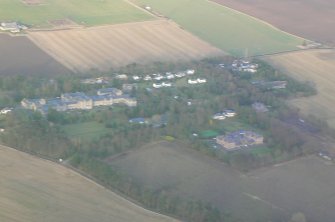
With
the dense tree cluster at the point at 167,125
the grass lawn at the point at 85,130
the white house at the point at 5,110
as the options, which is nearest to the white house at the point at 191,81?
the dense tree cluster at the point at 167,125

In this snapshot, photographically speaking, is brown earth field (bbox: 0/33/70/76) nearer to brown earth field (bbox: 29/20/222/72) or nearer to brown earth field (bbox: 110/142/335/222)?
brown earth field (bbox: 29/20/222/72)

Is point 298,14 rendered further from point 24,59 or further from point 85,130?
point 85,130

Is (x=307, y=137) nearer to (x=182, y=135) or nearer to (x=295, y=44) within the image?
(x=182, y=135)

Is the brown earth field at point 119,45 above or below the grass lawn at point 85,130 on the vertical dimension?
above

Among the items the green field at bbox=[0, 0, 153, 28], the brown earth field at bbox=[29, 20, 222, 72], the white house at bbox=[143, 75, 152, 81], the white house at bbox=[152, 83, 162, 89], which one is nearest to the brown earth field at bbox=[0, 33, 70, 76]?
the brown earth field at bbox=[29, 20, 222, 72]

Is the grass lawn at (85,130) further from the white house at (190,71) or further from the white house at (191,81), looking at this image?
the white house at (190,71)

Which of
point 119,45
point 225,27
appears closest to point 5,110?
point 119,45

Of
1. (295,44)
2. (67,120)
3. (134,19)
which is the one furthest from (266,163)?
(134,19)
